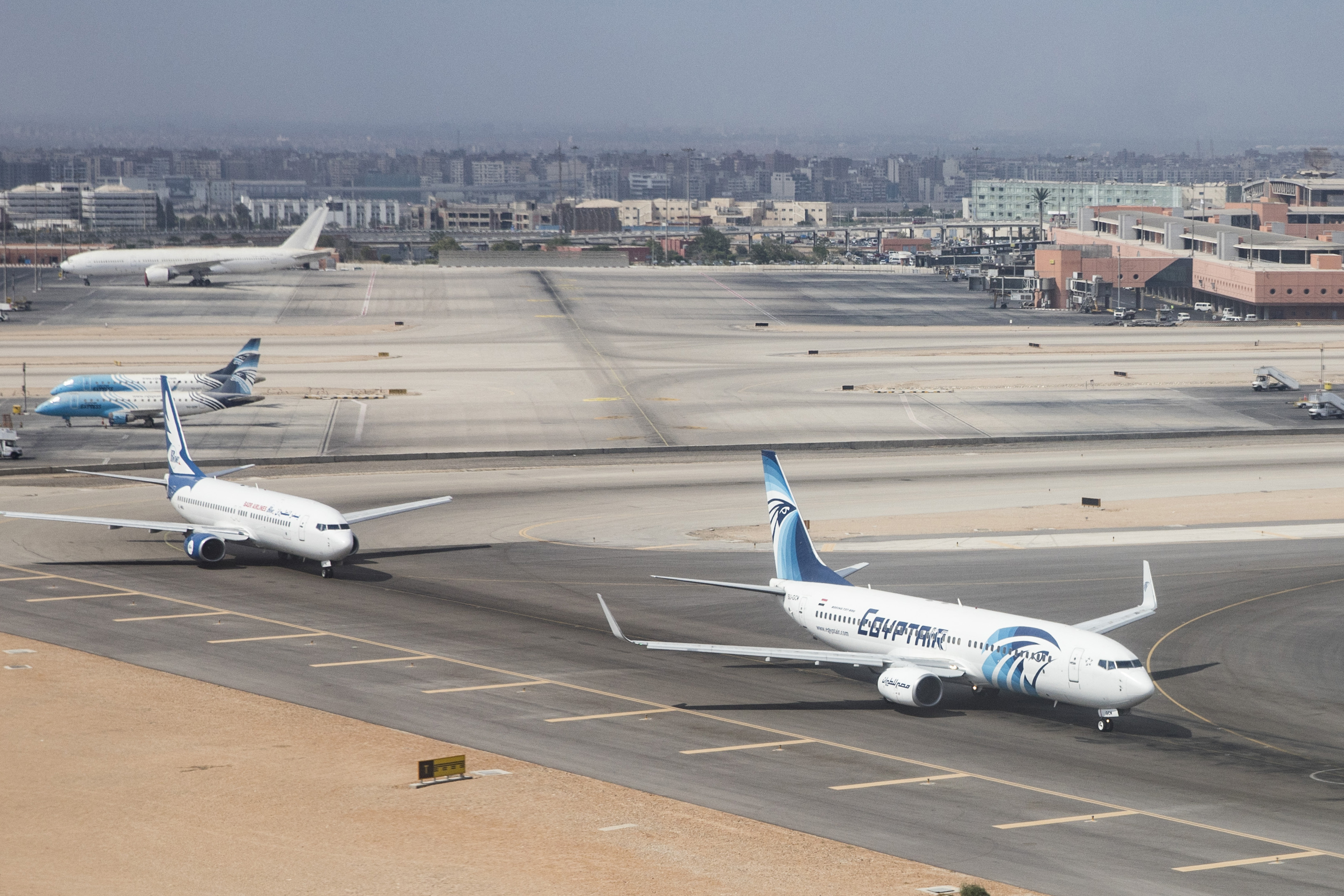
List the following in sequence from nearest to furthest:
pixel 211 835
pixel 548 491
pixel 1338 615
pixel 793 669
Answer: pixel 211 835, pixel 793 669, pixel 1338 615, pixel 548 491

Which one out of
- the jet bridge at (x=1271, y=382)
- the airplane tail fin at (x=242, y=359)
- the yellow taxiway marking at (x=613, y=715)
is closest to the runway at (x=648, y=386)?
the jet bridge at (x=1271, y=382)

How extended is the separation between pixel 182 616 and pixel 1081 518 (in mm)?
52417

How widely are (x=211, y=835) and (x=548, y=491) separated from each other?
6111 cm

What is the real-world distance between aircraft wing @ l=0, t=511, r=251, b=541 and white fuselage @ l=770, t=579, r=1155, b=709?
31487 mm

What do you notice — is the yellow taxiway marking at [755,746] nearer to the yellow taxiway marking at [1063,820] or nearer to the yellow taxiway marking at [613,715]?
the yellow taxiway marking at [613,715]

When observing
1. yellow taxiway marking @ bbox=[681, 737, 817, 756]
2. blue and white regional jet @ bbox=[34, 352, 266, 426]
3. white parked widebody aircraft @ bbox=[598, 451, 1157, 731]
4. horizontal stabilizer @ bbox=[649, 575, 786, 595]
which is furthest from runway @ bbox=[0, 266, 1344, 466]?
yellow taxiway marking @ bbox=[681, 737, 817, 756]

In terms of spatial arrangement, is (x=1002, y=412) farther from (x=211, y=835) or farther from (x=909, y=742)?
(x=211, y=835)

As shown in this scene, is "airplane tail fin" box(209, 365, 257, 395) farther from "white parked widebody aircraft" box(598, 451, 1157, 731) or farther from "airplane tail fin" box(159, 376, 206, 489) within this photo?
"white parked widebody aircraft" box(598, 451, 1157, 731)

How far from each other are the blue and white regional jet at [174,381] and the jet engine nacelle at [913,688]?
85.7 meters

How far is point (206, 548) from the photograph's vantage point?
77688 millimetres

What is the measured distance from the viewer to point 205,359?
165250 millimetres

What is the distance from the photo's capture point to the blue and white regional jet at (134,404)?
124625mm

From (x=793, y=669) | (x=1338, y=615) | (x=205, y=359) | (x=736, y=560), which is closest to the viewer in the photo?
(x=793, y=669)

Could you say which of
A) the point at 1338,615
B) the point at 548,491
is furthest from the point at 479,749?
the point at 548,491
